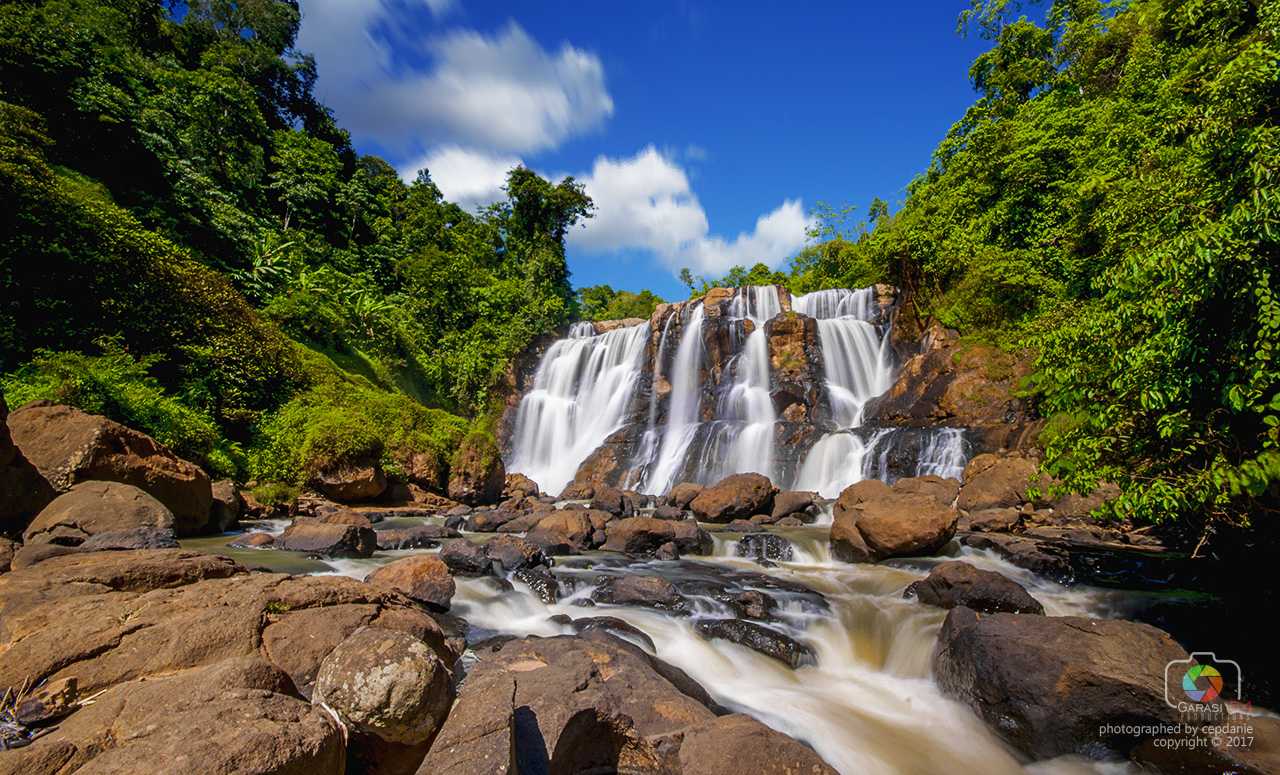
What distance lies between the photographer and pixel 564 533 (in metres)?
11.3

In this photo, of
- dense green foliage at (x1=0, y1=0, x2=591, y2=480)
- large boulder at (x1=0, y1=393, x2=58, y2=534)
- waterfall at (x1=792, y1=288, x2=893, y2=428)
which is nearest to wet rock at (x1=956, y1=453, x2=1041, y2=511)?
waterfall at (x1=792, y1=288, x2=893, y2=428)

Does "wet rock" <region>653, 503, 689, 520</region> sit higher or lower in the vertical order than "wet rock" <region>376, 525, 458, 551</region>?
higher

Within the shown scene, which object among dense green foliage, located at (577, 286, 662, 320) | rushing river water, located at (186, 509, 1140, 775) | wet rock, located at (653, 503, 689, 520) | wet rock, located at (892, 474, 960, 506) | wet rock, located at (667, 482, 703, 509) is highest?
dense green foliage, located at (577, 286, 662, 320)

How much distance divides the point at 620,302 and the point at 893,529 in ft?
165

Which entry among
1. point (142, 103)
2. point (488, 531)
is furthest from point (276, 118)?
point (488, 531)

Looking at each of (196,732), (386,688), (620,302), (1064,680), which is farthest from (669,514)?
(620,302)

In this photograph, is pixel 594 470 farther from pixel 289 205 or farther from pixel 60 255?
pixel 289 205

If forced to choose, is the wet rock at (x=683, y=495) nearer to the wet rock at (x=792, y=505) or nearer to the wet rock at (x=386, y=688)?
the wet rock at (x=792, y=505)

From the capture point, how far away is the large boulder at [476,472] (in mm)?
17188

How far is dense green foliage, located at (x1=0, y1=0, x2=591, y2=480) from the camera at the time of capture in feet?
38.0

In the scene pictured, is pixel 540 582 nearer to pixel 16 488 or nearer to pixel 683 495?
pixel 16 488

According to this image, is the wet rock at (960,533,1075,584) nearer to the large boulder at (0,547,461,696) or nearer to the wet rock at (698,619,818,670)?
the wet rock at (698,619,818,670)

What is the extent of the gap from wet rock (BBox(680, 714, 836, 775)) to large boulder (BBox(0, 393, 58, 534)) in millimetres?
8741

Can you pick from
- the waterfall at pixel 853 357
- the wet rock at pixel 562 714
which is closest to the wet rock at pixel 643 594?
the wet rock at pixel 562 714
